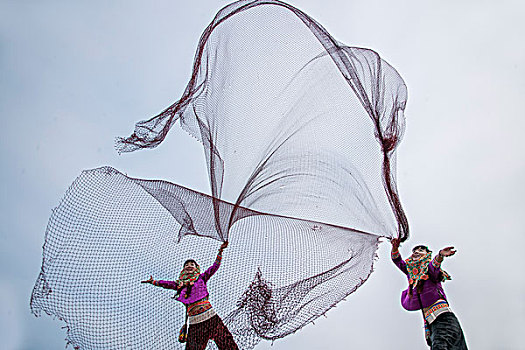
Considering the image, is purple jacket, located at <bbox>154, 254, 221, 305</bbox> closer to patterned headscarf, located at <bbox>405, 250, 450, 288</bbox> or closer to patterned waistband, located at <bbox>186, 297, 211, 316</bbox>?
patterned waistband, located at <bbox>186, 297, 211, 316</bbox>

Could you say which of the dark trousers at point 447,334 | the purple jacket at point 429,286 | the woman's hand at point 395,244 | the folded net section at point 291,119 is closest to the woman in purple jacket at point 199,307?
the folded net section at point 291,119

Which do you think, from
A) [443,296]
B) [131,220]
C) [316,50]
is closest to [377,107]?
[316,50]

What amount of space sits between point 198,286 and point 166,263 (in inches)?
19.8

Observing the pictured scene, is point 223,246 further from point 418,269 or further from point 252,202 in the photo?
point 418,269

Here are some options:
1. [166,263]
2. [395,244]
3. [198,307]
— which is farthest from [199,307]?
[395,244]

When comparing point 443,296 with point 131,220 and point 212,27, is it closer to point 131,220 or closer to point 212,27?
point 131,220

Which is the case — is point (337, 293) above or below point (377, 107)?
below

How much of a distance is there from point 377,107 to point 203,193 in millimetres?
2337

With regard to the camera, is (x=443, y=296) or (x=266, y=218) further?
(x=266, y=218)

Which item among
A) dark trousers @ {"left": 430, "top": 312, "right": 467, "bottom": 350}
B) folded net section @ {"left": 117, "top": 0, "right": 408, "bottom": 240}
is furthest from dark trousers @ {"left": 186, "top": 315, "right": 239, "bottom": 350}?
dark trousers @ {"left": 430, "top": 312, "right": 467, "bottom": 350}

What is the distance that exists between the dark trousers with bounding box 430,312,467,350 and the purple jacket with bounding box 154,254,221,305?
8.17ft

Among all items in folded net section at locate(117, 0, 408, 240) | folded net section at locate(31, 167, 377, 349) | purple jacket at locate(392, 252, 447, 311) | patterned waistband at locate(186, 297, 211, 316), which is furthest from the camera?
folded net section at locate(117, 0, 408, 240)

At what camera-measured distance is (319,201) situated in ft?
19.8

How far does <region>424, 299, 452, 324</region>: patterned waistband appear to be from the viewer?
212 inches
